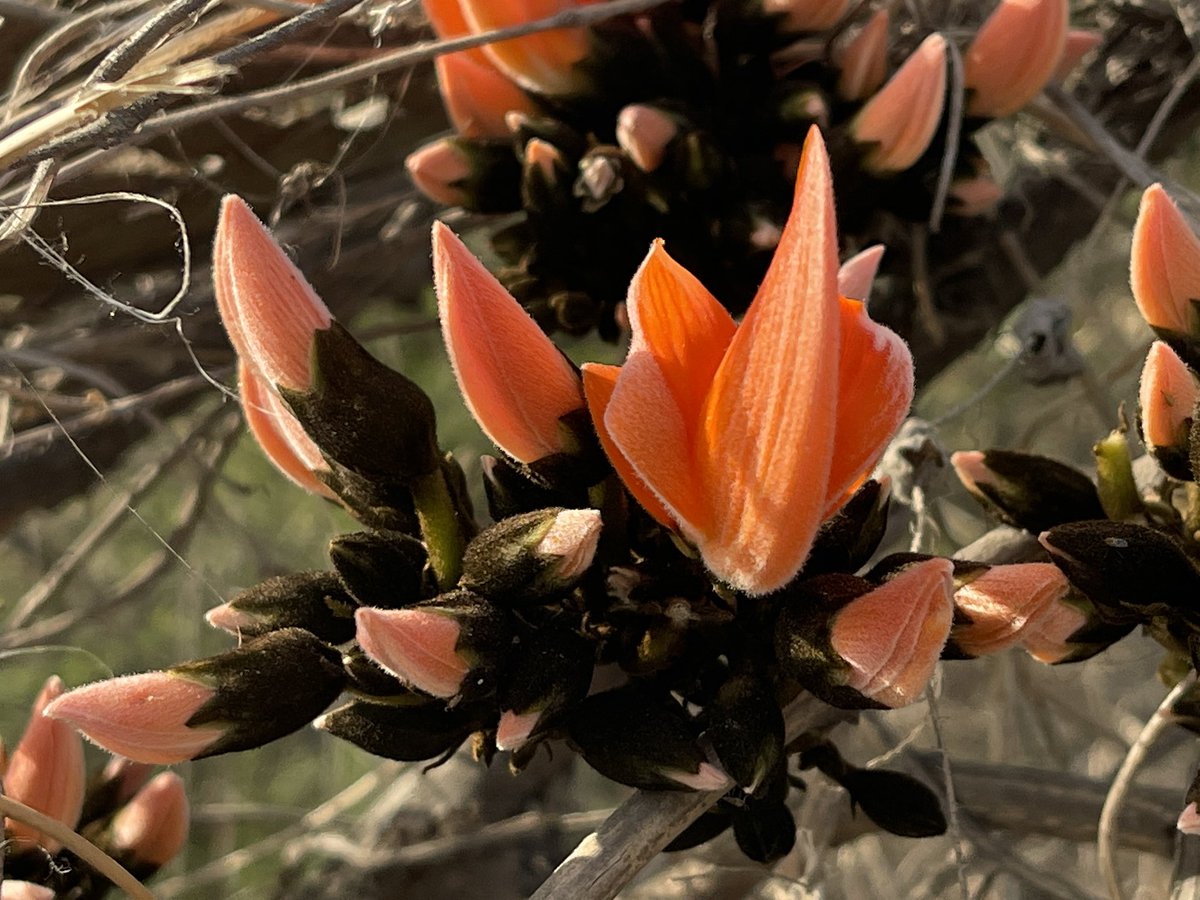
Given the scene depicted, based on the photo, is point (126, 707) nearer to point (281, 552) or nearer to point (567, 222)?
point (567, 222)

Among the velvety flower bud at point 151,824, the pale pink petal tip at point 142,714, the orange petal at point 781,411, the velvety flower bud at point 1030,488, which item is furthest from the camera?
the velvety flower bud at point 151,824

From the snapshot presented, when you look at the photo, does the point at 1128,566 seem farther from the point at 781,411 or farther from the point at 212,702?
the point at 212,702

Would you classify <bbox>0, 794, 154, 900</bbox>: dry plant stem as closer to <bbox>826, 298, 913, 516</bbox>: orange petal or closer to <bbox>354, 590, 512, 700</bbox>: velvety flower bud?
<bbox>354, 590, 512, 700</bbox>: velvety flower bud

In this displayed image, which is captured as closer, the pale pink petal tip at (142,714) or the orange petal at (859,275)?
the pale pink petal tip at (142,714)

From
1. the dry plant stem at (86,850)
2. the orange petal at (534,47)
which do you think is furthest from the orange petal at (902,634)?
the orange petal at (534,47)

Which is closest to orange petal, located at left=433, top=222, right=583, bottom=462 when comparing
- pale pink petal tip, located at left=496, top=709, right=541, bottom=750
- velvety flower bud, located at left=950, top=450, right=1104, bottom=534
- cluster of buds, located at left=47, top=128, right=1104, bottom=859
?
cluster of buds, located at left=47, top=128, right=1104, bottom=859

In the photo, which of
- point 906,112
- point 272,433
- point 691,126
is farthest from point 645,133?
point 272,433

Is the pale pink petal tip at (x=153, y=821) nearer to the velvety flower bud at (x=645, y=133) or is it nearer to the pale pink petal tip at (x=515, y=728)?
the pale pink petal tip at (x=515, y=728)
